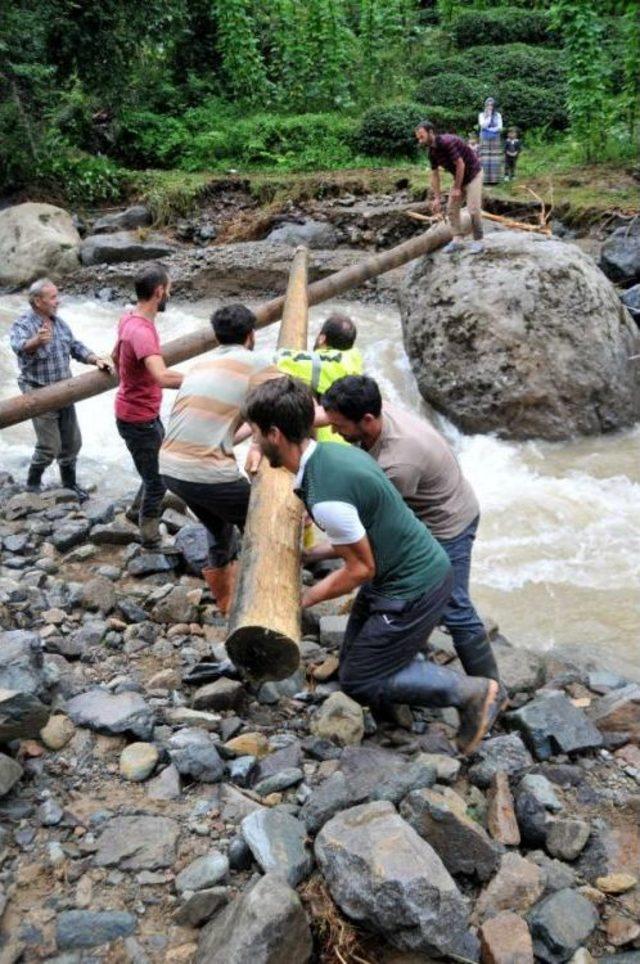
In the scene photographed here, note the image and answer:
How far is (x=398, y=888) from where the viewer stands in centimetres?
260

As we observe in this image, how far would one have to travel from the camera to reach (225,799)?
10.7 ft

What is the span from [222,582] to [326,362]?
141cm

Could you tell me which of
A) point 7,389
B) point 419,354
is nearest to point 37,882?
point 419,354

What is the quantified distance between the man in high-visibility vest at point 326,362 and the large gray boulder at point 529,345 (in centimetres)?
391

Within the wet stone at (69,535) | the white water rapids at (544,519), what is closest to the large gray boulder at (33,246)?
the white water rapids at (544,519)

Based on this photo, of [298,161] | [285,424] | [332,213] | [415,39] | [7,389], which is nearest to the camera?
[285,424]

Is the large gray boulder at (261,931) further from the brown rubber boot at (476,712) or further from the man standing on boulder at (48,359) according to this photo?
the man standing on boulder at (48,359)

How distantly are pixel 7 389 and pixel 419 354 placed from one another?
504cm

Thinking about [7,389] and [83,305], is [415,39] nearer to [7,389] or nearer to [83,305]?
[83,305]

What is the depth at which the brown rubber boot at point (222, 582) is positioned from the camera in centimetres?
489

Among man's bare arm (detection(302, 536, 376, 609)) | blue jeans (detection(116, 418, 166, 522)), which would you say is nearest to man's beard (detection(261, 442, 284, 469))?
man's bare arm (detection(302, 536, 376, 609))

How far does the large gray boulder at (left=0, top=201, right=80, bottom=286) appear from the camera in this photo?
1459 cm

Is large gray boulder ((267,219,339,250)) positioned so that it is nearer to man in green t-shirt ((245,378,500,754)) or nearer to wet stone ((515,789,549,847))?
man in green t-shirt ((245,378,500,754))

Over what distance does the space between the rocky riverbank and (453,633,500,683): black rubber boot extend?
0.26m
